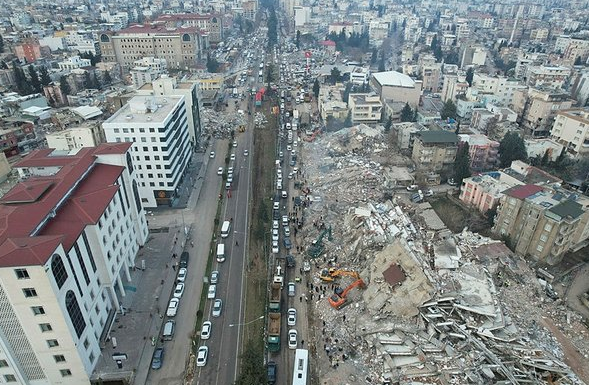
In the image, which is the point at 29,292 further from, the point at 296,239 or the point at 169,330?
the point at 296,239

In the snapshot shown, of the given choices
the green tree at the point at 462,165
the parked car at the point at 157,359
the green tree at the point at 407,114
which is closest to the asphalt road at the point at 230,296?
the parked car at the point at 157,359

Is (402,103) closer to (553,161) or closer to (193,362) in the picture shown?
(553,161)

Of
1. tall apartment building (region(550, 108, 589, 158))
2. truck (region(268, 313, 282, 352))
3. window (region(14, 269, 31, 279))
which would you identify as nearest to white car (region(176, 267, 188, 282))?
truck (region(268, 313, 282, 352))

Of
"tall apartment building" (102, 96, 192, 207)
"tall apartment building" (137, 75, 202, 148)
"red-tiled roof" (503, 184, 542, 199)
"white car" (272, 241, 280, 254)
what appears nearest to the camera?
"red-tiled roof" (503, 184, 542, 199)

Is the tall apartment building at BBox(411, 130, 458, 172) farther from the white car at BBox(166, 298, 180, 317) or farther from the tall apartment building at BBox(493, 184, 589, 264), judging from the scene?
the white car at BBox(166, 298, 180, 317)

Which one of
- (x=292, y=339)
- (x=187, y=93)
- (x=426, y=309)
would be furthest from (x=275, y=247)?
(x=187, y=93)

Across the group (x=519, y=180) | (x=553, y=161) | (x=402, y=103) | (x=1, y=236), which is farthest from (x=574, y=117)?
(x=1, y=236)
